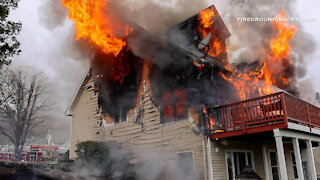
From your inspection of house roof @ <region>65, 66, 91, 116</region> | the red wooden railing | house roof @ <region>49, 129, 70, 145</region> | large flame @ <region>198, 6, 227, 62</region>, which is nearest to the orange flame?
the red wooden railing

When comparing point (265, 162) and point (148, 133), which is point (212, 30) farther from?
point (265, 162)

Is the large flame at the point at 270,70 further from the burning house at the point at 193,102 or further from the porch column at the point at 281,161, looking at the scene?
the porch column at the point at 281,161

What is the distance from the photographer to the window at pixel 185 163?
9688 millimetres

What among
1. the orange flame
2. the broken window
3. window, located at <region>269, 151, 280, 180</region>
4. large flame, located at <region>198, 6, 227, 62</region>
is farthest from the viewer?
large flame, located at <region>198, 6, 227, 62</region>

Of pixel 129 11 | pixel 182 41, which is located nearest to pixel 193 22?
pixel 182 41

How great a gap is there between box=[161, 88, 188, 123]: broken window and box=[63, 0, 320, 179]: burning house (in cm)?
4

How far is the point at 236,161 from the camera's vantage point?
34.2 feet

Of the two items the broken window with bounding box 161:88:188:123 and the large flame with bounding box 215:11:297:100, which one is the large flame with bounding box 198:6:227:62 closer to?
the large flame with bounding box 215:11:297:100

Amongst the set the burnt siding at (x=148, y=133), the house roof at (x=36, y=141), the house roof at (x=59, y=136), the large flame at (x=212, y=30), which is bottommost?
the burnt siding at (x=148, y=133)

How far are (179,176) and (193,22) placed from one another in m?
7.05

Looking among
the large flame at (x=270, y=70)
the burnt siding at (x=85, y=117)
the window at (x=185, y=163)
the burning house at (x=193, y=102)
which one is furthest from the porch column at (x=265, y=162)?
the burnt siding at (x=85, y=117)

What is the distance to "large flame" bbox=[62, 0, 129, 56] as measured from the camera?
11.4 meters

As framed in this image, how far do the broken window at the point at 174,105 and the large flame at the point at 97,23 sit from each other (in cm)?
391

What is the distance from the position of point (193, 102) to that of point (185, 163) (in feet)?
7.90
